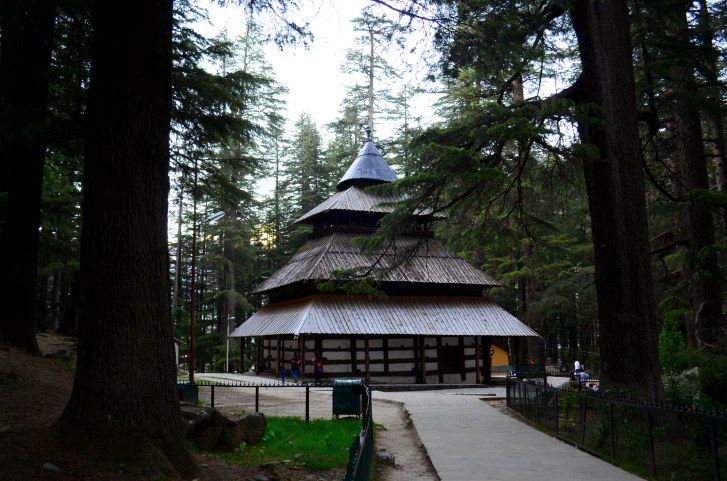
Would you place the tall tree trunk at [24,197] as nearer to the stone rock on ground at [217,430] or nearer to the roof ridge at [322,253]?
the stone rock on ground at [217,430]

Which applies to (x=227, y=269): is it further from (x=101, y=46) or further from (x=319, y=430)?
(x=101, y=46)

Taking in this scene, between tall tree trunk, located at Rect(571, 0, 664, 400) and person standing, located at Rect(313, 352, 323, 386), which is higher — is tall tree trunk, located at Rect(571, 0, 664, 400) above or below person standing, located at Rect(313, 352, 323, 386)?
above

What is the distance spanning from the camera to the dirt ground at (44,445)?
5.41 m

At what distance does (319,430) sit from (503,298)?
35.3 metres

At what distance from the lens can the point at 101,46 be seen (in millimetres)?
6645

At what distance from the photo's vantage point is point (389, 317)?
2648cm

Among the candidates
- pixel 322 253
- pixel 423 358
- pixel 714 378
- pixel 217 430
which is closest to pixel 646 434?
pixel 714 378

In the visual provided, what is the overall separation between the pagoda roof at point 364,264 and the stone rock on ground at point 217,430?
16.4 m

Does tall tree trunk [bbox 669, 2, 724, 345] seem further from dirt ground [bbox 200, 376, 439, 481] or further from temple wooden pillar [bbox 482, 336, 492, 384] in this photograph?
temple wooden pillar [bbox 482, 336, 492, 384]

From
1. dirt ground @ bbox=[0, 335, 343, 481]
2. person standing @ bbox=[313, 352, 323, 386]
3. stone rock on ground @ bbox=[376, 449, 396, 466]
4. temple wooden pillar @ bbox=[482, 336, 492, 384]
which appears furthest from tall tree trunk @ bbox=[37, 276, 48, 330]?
stone rock on ground @ bbox=[376, 449, 396, 466]

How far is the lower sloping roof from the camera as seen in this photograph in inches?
977

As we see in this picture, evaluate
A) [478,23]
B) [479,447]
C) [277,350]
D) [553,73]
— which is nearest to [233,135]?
[478,23]

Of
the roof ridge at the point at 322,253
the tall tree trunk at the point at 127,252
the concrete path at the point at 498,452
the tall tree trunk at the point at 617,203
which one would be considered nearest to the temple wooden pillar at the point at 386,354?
the roof ridge at the point at 322,253

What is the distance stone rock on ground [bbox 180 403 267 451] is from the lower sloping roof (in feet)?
45.4
